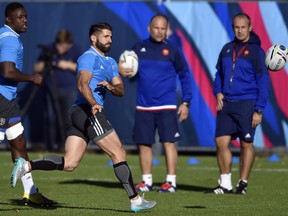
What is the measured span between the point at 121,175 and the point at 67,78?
9.94 metres

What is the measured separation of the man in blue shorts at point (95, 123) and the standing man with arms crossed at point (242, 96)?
2900mm

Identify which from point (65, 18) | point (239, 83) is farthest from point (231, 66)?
point (65, 18)

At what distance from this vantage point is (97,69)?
11.3m

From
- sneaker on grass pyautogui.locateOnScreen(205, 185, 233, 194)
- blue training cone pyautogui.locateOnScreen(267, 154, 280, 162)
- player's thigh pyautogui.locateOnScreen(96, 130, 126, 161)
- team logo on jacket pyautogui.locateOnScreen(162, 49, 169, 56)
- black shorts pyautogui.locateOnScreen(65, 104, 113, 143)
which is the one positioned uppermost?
team logo on jacket pyautogui.locateOnScreen(162, 49, 169, 56)

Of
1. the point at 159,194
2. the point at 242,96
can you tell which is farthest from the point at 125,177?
the point at 242,96

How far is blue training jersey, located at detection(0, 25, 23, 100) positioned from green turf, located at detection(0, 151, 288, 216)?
4.65 feet

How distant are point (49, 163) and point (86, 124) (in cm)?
62

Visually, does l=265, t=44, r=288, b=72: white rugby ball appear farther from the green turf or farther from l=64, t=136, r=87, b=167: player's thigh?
l=64, t=136, r=87, b=167: player's thigh

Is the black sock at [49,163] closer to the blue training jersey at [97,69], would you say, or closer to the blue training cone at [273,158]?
the blue training jersey at [97,69]

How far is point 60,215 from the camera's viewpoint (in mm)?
10859

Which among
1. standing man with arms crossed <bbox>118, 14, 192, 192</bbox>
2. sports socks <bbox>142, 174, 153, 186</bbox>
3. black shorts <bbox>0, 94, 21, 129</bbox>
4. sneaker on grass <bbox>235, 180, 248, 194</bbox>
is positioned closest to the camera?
black shorts <bbox>0, 94, 21, 129</bbox>

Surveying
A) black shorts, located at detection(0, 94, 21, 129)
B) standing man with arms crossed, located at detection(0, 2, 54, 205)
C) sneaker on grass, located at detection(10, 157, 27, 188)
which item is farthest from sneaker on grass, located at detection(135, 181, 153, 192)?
sneaker on grass, located at detection(10, 157, 27, 188)

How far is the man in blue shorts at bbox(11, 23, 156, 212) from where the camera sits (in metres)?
11.0

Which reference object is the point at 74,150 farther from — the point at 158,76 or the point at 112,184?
the point at 112,184
